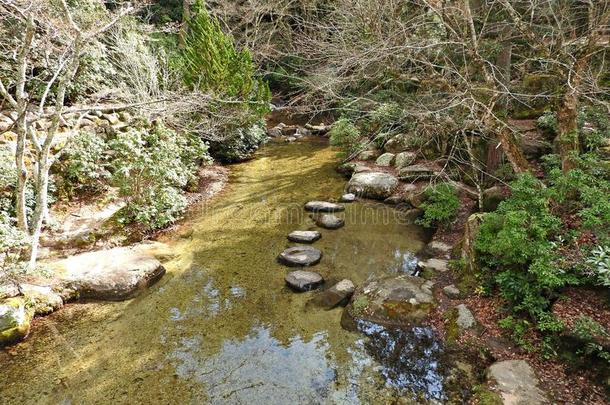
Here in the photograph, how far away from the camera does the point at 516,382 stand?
12.0 feet

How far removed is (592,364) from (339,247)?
4.24 m

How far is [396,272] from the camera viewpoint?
6238 millimetres

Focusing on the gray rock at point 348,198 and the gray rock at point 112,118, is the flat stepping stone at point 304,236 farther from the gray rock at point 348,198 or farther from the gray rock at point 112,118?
the gray rock at point 112,118

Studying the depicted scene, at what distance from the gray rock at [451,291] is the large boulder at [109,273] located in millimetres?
4716

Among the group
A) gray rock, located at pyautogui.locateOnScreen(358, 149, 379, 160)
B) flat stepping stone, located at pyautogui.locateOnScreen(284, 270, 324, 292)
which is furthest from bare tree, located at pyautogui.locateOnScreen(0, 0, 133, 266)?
gray rock, located at pyautogui.locateOnScreen(358, 149, 379, 160)

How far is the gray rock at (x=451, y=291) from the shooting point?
5.20m

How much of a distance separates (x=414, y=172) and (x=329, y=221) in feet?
10.8

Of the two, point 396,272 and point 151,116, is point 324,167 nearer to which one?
point 151,116

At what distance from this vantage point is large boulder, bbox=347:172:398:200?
373 inches

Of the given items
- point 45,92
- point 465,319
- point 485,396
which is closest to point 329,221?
point 465,319

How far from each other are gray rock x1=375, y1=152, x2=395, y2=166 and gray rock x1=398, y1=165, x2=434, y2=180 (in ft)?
4.98

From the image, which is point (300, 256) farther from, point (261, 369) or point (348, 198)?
point (348, 198)

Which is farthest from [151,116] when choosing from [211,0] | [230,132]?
[211,0]

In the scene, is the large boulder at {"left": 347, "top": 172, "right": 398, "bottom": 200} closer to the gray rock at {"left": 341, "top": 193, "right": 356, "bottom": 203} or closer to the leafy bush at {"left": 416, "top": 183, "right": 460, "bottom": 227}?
the gray rock at {"left": 341, "top": 193, "right": 356, "bottom": 203}
